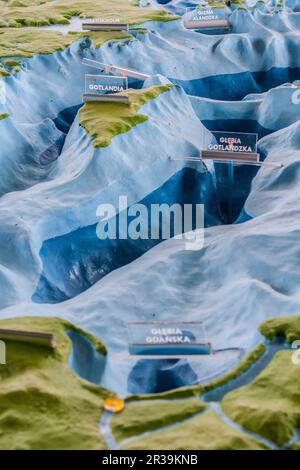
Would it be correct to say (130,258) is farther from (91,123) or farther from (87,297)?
(91,123)

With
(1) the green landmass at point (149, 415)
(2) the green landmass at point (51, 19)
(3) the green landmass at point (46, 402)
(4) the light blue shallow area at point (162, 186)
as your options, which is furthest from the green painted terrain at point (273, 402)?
(2) the green landmass at point (51, 19)

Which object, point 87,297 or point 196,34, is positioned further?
point 196,34

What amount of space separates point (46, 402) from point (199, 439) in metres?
1.93

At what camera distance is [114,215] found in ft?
41.9

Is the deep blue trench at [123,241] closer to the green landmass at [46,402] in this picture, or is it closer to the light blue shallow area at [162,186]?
the light blue shallow area at [162,186]

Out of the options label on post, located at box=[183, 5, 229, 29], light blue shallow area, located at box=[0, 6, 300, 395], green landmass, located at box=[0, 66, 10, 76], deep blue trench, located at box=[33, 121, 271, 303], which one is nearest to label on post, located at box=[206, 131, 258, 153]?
deep blue trench, located at box=[33, 121, 271, 303]

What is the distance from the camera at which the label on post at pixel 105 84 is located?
1455 centimetres

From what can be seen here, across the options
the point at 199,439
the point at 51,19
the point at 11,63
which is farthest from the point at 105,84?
the point at 199,439

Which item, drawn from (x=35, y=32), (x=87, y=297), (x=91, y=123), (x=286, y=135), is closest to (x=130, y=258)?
(x=87, y=297)

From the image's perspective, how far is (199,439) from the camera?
21.7 ft

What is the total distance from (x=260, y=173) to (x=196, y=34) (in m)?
9.03

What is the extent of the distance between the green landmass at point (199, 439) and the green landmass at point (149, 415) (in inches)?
5.2

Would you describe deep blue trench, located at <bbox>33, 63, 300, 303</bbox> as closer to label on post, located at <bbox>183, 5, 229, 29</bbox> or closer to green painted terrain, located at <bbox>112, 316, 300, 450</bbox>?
label on post, located at <bbox>183, 5, 229, 29</bbox>

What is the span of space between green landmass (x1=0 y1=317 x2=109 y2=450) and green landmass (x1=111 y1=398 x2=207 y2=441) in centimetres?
27
